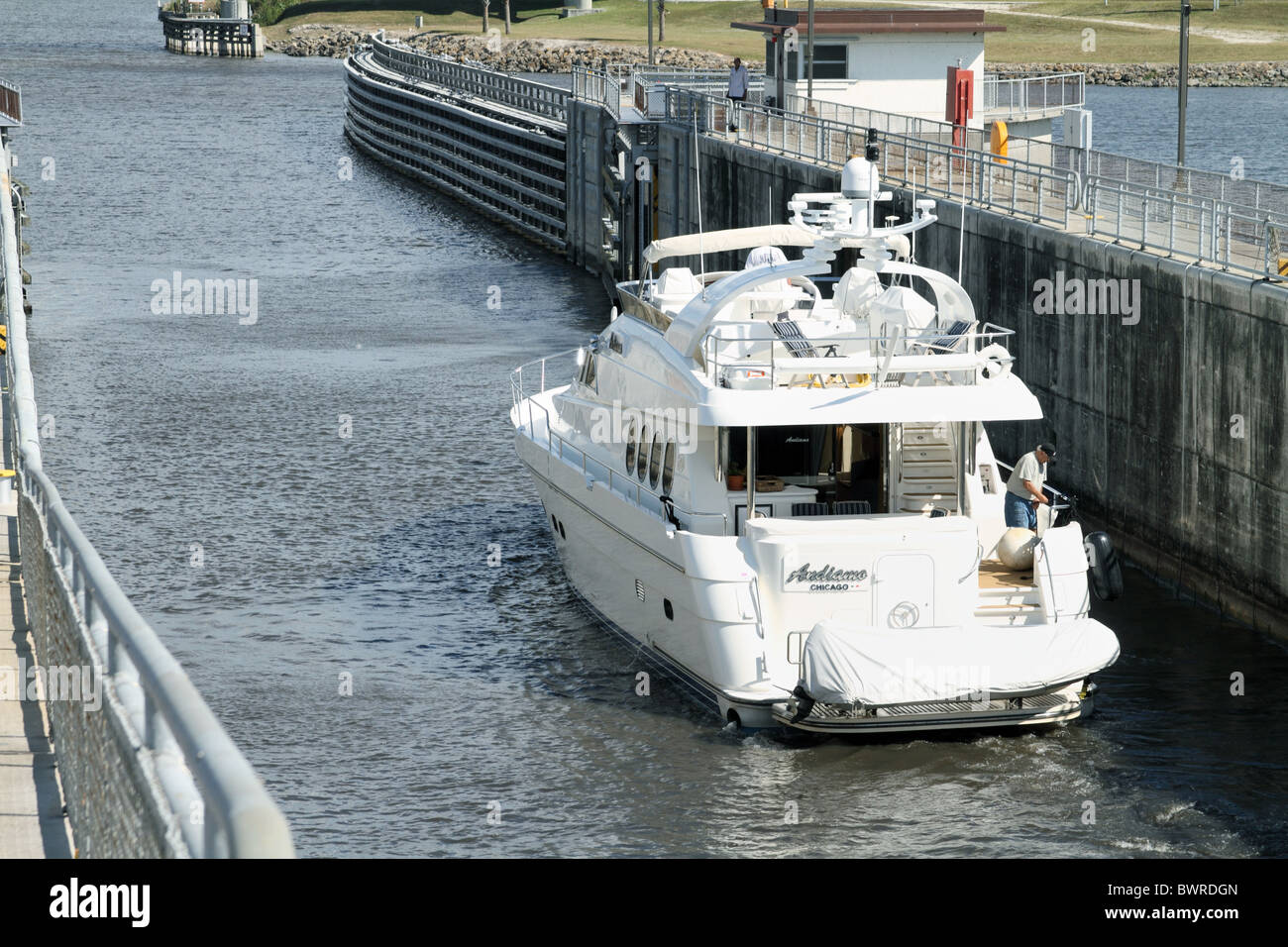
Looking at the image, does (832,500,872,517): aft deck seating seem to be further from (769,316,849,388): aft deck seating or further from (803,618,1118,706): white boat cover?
(803,618,1118,706): white boat cover

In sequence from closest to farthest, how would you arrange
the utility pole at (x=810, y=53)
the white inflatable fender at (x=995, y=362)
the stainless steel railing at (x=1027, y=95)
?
the white inflatable fender at (x=995, y=362) < the utility pole at (x=810, y=53) < the stainless steel railing at (x=1027, y=95)

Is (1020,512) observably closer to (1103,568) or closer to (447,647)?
(1103,568)

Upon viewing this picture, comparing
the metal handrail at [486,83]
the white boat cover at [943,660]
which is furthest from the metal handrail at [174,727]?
the metal handrail at [486,83]

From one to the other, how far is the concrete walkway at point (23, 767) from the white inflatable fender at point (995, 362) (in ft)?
29.1

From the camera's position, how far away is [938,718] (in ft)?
52.2

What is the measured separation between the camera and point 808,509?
17516mm

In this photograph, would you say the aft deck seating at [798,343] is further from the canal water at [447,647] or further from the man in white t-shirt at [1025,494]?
the canal water at [447,647]

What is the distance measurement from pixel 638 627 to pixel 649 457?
1.76 metres

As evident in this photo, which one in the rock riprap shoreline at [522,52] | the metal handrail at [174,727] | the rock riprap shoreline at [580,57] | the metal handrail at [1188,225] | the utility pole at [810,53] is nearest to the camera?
the metal handrail at [174,727]

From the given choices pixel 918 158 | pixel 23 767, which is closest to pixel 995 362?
pixel 23 767

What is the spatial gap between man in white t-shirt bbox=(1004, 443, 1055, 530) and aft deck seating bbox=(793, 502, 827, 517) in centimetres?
187

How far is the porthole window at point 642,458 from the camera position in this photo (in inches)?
740

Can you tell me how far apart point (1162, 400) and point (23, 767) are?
14274 mm
